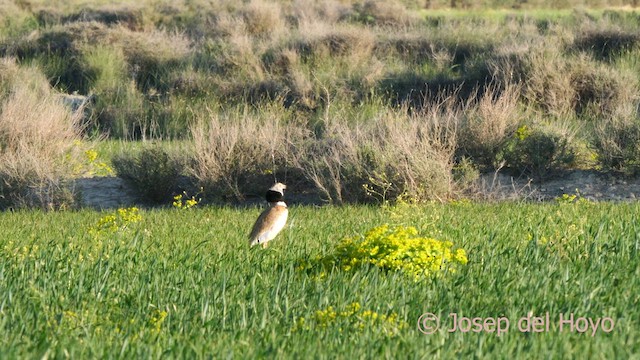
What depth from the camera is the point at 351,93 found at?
21.0 meters

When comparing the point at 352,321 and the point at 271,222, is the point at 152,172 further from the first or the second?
the point at 352,321

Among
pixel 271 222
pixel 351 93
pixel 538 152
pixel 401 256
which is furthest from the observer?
pixel 351 93

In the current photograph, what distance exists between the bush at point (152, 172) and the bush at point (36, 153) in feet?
2.67

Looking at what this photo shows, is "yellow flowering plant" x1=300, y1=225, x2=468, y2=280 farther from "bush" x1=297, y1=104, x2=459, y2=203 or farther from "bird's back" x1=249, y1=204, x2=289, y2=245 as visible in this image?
"bush" x1=297, y1=104, x2=459, y2=203

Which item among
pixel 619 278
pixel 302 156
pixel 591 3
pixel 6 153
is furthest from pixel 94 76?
pixel 591 3

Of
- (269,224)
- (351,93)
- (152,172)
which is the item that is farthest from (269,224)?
(351,93)

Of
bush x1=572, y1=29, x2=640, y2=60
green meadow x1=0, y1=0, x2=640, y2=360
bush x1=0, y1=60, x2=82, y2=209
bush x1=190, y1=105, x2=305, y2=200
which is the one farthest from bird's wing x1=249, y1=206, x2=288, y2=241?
bush x1=572, y1=29, x2=640, y2=60

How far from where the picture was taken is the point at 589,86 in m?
19.8

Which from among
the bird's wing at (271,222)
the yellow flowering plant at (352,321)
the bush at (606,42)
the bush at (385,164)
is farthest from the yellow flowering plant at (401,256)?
the bush at (606,42)

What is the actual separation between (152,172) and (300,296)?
8445 millimetres

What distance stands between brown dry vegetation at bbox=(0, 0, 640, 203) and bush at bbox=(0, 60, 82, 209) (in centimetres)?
104

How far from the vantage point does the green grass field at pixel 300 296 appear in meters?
4.94

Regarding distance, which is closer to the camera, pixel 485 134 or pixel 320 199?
pixel 320 199

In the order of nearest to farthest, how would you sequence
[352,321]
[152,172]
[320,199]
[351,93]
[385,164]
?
1. [352,321]
2. [385,164]
3. [320,199]
4. [152,172]
5. [351,93]
